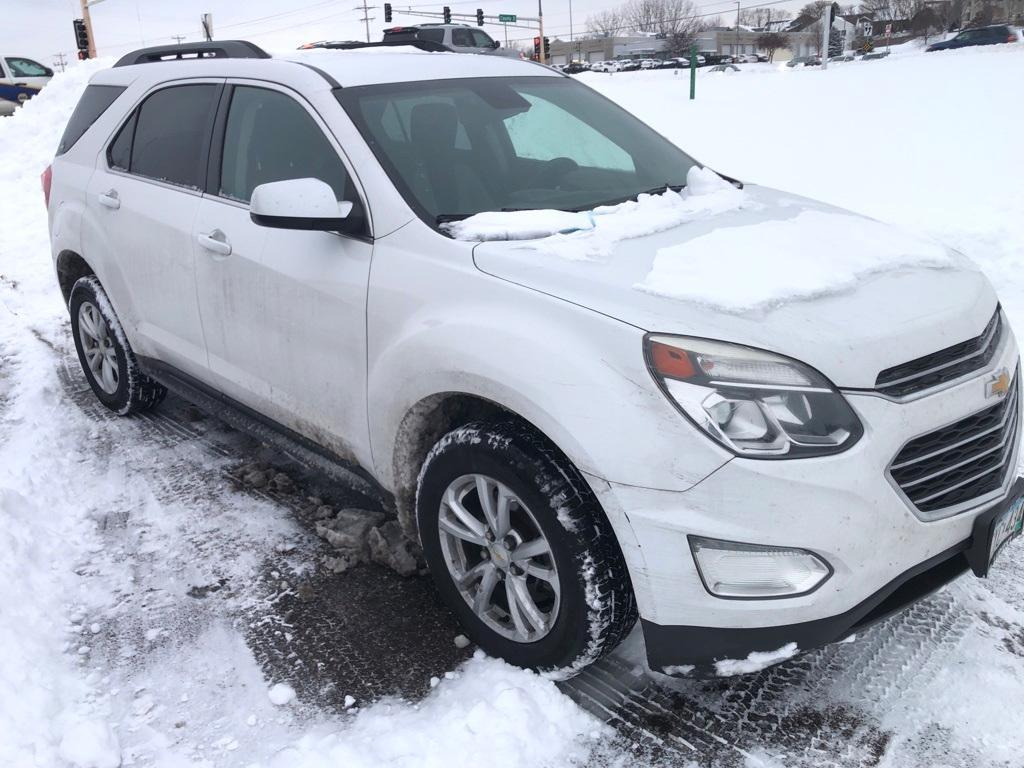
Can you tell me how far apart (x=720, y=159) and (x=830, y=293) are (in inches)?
347

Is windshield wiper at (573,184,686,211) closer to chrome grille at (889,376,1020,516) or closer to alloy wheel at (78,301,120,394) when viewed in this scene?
chrome grille at (889,376,1020,516)

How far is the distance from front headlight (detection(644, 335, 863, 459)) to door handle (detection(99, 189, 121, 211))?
→ 3153 millimetres

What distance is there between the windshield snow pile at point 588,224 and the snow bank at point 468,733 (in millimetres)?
1282

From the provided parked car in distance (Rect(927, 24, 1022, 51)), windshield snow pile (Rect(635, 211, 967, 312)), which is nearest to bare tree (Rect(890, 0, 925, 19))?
parked car in distance (Rect(927, 24, 1022, 51))

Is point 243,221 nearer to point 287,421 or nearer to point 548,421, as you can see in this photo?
point 287,421

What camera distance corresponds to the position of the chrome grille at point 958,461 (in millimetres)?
2178

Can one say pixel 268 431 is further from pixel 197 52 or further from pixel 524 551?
pixel 197 52

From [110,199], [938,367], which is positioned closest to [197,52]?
[110,199]

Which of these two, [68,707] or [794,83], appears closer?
[68,707]

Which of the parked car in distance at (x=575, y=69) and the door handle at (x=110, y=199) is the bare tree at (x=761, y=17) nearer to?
the parked car in distance at (x=575, y=69)

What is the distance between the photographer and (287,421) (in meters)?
3.40

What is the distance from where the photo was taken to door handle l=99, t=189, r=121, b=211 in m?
4.23

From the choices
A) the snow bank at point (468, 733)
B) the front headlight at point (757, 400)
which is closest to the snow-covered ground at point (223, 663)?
the snow bank at point (468, 733)

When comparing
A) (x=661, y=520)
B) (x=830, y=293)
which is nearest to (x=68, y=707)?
(x=661, y=520)
